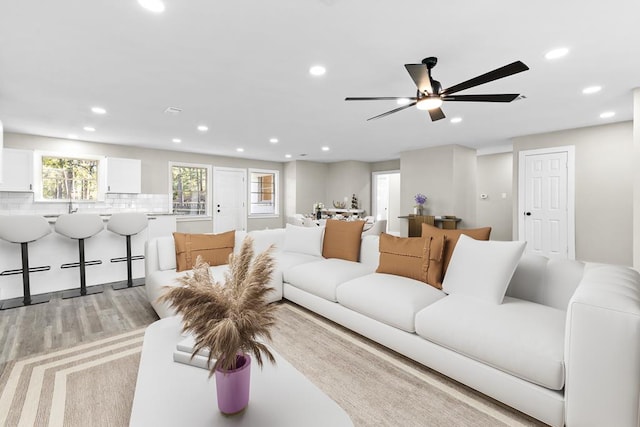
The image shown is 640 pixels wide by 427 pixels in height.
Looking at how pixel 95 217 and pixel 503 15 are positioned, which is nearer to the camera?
pixel 503 15

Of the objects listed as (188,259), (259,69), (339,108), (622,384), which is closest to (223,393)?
(622,384)

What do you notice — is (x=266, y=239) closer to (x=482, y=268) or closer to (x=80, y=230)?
(x=80, y=230)

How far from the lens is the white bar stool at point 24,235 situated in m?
3.18

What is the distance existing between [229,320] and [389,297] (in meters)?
1.46

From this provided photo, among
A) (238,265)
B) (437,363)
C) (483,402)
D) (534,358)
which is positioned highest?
(238,265)

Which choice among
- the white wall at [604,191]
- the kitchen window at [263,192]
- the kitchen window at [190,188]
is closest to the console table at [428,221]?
the white wall at [604,191]

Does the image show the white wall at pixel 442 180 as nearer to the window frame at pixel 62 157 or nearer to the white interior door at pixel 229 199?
the white interior door at pixel 229 199

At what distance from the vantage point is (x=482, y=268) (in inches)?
82.3

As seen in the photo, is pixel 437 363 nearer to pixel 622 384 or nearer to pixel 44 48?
pixel 622 384

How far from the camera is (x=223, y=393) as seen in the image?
1.08m

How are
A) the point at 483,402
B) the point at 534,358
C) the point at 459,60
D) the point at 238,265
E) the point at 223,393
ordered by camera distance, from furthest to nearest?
the point at 459,60, the point at 483,402, the point at 534,358, the point at 238,265, the point at 223,393

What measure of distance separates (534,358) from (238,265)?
1501 millimetres

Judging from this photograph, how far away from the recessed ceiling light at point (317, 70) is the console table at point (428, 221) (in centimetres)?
433

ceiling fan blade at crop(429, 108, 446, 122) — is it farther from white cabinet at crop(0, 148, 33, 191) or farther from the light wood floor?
white cabinet at crop(0, 148, 33, 191)
